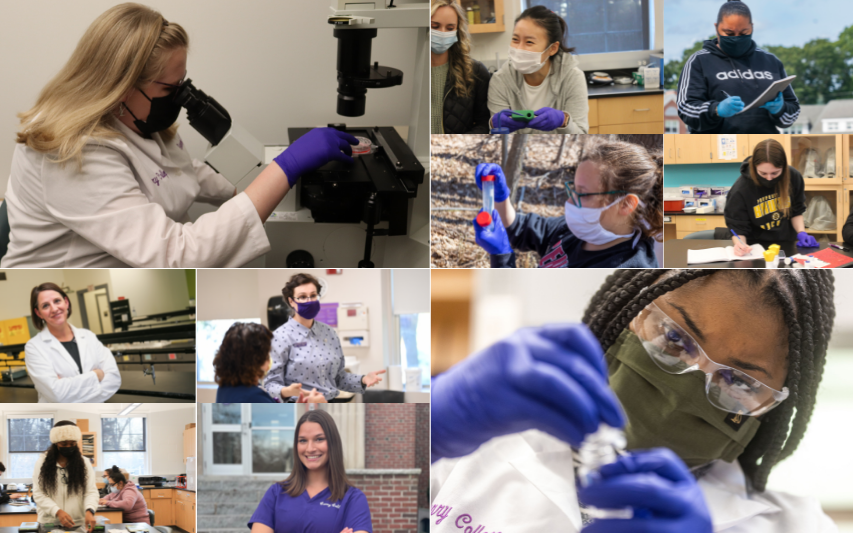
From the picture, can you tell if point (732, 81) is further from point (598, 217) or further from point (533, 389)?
point (533, 389)

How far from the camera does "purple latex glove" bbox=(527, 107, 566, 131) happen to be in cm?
163

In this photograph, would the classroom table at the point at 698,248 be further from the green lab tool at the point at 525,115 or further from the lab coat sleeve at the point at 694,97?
the green lab tool at the point at 525,115

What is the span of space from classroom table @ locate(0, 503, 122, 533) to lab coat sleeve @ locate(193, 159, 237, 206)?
112cm

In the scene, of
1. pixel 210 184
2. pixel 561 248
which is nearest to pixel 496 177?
pixel 561 248

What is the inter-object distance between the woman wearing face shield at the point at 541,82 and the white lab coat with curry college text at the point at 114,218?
0.81 m

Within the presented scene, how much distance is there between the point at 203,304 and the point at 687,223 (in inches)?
55.8

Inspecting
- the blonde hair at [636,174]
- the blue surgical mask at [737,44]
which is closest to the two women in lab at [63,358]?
the blonde hair at [636,174]

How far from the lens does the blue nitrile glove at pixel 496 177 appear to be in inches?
65.6

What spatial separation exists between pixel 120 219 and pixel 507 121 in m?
1.12

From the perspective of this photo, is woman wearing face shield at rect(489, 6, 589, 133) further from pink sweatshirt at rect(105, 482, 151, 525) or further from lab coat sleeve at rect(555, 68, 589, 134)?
pink sweatshirt at rect(105, 482, 151, 525)

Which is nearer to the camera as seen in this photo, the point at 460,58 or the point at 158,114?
the point at 460,58

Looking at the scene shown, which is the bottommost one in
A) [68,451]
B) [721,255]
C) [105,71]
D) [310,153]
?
[68,451]

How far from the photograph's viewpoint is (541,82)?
5.32ft

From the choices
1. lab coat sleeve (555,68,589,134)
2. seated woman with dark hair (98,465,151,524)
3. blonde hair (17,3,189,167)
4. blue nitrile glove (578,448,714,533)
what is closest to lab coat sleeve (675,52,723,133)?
lab coat sleeve (555,68,589,134)
